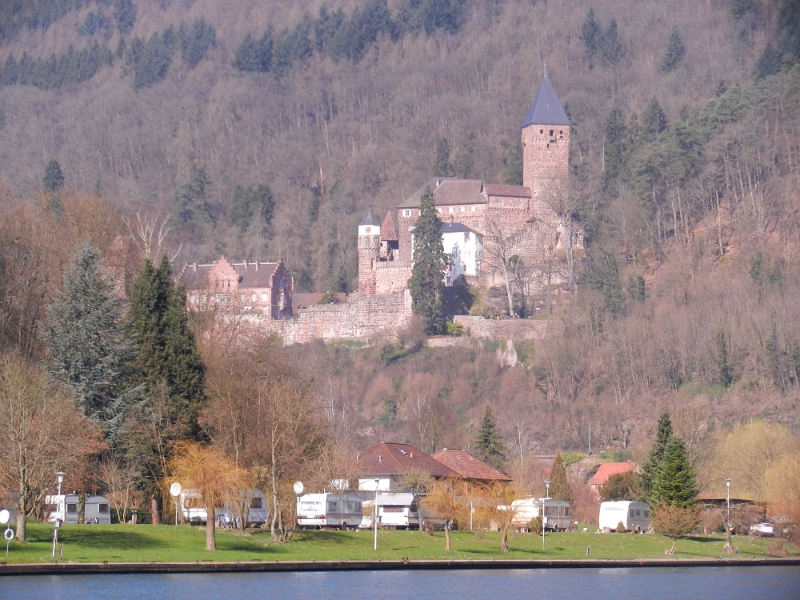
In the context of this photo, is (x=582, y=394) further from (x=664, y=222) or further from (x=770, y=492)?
(x=770, y=492)

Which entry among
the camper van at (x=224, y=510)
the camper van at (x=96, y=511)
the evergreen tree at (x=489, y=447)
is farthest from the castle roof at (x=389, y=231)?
the camper van at (x=96, y=511)

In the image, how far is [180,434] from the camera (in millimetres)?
56000

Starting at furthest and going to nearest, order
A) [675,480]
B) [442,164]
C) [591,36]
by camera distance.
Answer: [591,36] → [442,164] → [675,480]

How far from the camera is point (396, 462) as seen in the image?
6612 centimetres

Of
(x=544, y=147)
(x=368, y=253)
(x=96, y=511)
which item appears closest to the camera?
(x=96, y=511)

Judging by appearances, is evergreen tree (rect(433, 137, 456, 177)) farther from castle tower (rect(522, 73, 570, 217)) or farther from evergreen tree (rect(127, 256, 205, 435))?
evergreen tree (rect(127, 256, 205, 435))

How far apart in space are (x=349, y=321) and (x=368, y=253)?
7.15m

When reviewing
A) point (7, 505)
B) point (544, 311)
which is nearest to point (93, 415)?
point (7, 505)

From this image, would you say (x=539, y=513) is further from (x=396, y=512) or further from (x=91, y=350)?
(x=91, y=350)

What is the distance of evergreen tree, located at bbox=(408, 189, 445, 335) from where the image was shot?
368ft

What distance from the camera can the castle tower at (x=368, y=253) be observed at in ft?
393

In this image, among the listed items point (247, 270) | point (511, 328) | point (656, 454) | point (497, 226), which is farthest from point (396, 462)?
point (247, 270)

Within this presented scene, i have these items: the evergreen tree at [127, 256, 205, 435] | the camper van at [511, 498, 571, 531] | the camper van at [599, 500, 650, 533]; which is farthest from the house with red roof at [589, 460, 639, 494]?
the evergreen tree at [127, 256, 205, 435]

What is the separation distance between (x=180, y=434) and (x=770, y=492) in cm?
2758
